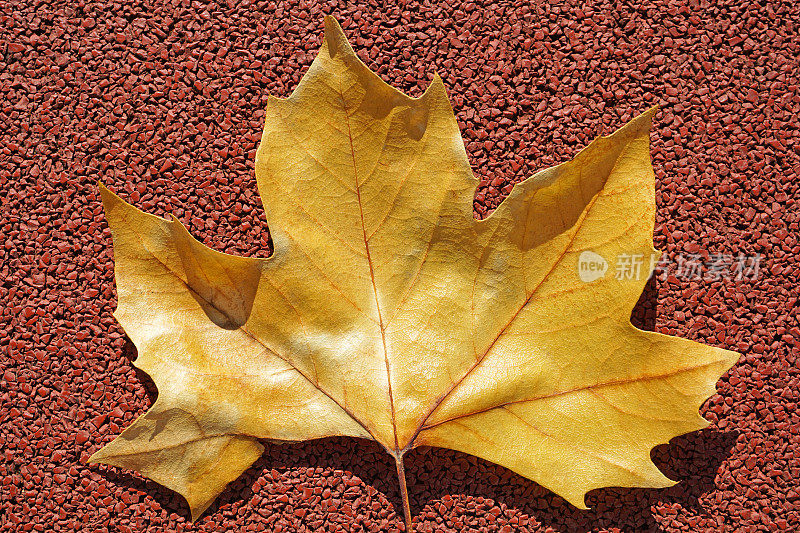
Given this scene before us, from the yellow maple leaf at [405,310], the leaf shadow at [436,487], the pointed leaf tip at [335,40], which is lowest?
the leaf shadow at [436,487]

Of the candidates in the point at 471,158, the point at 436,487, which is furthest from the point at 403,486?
the point at 471,158

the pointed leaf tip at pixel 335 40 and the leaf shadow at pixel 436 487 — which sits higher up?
the pointed leaf tip at pixel 335 40

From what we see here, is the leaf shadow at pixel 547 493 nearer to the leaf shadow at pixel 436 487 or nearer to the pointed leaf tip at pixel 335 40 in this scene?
the leaf shadow at pixel 436 487

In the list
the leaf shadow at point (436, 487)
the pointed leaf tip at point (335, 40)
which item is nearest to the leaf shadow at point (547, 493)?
the leaf shadow at point (436, 487)

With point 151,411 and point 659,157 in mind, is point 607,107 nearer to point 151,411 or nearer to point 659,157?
point 659,157

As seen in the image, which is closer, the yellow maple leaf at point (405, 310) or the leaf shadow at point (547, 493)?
the yellow maple leaf at point (405, 310)

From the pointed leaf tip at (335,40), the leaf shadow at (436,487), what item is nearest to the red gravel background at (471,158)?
the leaf shadow at (436,487)

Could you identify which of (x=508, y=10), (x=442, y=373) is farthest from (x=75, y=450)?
(x=508, y=10)
